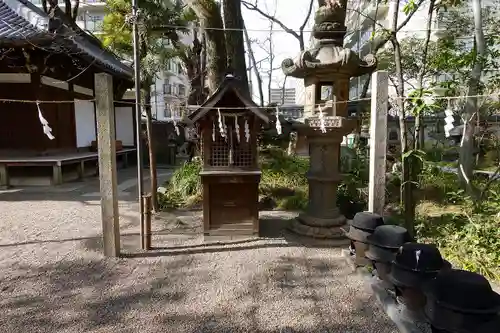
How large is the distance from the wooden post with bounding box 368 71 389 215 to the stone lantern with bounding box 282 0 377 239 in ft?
2.71

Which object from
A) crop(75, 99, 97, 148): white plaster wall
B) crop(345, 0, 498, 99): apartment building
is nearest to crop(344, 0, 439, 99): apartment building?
crop(345, 0, 498, 99): apartment building

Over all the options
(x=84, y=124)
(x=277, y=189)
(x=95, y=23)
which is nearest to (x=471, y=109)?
(x=277, y=189)

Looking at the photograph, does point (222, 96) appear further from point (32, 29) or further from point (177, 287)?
point (32, 29)

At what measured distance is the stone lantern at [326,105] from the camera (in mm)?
5051

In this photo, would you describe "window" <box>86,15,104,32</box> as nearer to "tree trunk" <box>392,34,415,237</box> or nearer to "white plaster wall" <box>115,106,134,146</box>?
"white plaster wall" <box>115,106,134,146</box>

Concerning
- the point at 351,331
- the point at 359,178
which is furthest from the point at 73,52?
the point at 351,331

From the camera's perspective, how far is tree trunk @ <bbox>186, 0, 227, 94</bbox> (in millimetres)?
8094

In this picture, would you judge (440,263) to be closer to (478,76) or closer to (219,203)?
(219,203)

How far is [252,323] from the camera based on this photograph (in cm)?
317

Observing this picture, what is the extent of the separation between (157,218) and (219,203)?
6.87ft

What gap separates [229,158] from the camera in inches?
211

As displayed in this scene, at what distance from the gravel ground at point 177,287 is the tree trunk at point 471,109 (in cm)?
361

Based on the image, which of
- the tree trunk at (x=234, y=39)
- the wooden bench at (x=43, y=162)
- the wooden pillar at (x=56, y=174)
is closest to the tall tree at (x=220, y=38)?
the tree trunk at (x=234, y=39)

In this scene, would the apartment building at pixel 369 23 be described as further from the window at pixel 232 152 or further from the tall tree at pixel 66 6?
the tall tree at pixel 66 6
